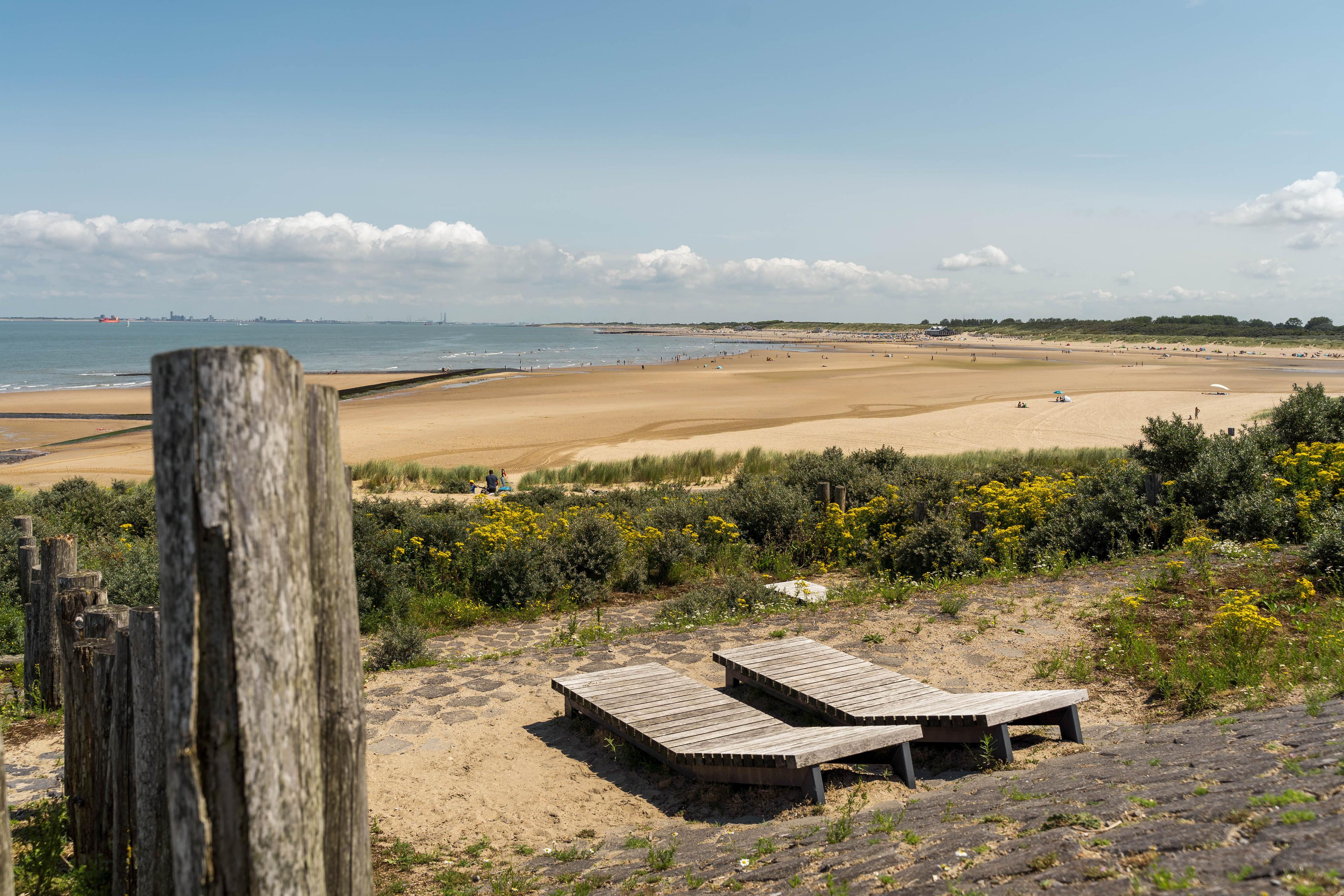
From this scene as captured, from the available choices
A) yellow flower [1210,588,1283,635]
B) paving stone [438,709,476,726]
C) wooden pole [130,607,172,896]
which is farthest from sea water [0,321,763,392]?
yellow flower [1210,588,1283,635]

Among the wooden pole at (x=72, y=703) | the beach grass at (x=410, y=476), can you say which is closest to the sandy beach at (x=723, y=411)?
the beach grass at (x=410, y=476)

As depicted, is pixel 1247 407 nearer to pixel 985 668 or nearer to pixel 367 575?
pixel 985 668

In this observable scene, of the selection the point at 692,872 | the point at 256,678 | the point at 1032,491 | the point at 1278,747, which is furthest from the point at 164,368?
the point at 1032,491

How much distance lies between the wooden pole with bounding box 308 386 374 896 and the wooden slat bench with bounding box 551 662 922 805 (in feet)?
9.35

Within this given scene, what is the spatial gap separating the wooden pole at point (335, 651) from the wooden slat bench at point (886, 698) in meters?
3.80

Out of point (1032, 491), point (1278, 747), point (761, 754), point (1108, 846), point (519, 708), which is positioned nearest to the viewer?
point (1108, 846)

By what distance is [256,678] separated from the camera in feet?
7.54

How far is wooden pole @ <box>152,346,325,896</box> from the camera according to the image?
2238 mm

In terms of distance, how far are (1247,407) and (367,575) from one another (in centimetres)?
4002

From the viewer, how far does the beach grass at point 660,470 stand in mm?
21609

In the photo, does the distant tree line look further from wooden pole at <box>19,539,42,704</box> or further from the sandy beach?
wooden pole at <box>19,539,42,704</box>

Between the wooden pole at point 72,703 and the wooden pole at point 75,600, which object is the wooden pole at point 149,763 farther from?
the wooden pole at point 75,600

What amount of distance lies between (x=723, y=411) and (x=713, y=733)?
1418 inches

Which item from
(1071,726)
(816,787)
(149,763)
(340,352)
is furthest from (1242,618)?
(340,352)
